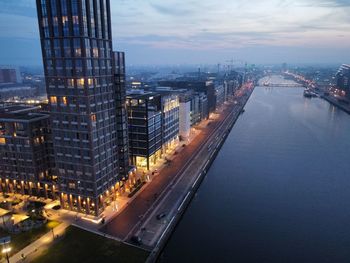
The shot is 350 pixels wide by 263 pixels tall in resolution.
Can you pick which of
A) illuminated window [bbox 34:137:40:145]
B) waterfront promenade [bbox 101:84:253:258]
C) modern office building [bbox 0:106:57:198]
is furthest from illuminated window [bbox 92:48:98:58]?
waterfront promenade [bbox 101:84:253:258]

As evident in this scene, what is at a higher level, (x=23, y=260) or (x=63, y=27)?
(x=63, y=27)

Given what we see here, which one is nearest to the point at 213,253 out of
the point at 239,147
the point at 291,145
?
the point at 239,147

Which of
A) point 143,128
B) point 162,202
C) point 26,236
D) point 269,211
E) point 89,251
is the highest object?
point 143,128

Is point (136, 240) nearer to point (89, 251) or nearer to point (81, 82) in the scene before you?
point (89, 251)

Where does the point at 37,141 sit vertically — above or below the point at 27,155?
above

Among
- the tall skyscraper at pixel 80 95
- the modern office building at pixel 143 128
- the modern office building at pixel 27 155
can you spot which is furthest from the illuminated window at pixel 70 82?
the modern office building at pixel 143 128

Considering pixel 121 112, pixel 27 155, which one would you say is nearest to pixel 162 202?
pixel 121 112

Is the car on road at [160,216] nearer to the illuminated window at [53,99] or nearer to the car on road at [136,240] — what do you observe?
the car on road at [136,240]

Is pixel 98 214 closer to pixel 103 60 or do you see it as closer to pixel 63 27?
pixel 103 60
